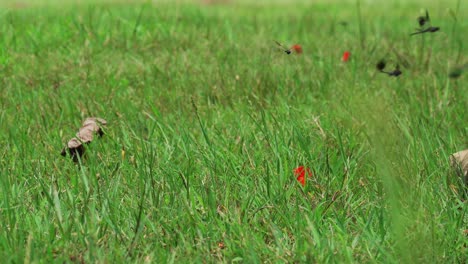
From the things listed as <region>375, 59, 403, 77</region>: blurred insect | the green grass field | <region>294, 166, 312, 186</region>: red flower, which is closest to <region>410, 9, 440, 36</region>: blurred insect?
<region>375, 59, 403, 77</region>: blurred insect

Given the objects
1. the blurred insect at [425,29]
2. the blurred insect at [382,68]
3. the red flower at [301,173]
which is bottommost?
the red flower at [301,173]

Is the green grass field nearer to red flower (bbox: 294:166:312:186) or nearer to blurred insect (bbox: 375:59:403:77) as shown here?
red flower (bbox: 294:166:312:186)

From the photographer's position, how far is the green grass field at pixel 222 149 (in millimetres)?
1749

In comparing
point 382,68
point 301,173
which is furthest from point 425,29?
point 301,173

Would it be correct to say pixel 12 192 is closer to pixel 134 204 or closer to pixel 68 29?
pixel 134 204

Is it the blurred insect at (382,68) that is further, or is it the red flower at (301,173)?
the red flower at (301,173)

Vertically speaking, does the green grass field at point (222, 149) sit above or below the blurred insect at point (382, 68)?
below

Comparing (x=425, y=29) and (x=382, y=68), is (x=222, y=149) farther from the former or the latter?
(x=425, y=29)

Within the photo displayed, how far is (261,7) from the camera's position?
24.0 feet

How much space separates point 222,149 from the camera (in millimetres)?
2500

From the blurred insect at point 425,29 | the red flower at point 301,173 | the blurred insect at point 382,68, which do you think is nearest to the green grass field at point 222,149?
the red flower at point 301,173

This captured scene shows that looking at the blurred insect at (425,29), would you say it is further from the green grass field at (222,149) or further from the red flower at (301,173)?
the red flower at (301,173)

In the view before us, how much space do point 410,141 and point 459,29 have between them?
312cm

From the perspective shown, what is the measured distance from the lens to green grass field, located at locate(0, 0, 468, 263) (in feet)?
5.74
